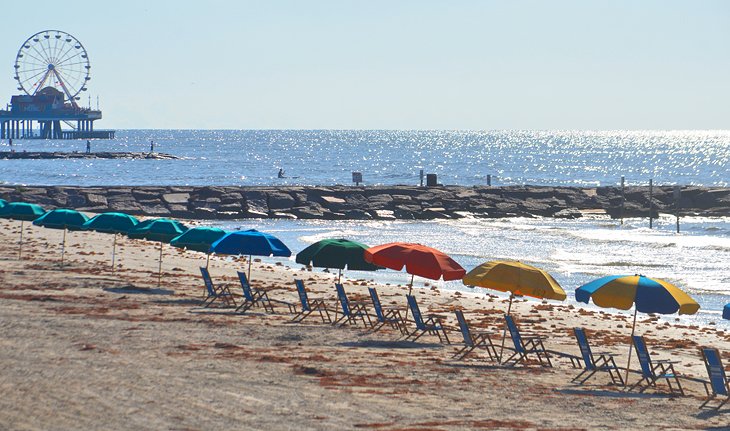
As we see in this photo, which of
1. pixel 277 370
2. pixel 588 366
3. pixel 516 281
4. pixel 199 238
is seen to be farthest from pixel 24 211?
pixel 588 366

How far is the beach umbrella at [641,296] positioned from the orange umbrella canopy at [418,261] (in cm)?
328

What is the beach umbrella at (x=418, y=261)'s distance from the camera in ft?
59.1

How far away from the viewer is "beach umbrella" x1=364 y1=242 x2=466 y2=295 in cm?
1800

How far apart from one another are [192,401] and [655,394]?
5989 millimetres

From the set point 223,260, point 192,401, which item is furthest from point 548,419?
point 223,260

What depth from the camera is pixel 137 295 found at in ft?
70.7

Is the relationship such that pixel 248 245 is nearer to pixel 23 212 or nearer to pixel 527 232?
pixel 23 212

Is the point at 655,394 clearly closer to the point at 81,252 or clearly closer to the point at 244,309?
the point at 244,309

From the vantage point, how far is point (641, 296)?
48.6 feet

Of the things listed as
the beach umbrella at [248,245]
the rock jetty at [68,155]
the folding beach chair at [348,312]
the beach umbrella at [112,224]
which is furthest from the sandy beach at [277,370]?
the rock jetty at [68,155]

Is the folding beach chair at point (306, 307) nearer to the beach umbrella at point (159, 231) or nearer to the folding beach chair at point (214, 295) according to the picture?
the folding beach chair at point (214, 295)

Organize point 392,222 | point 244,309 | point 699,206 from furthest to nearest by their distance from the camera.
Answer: point 699,206
point 392,222
point 244,309

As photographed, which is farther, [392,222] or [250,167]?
[250,167]

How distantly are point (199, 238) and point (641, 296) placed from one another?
10.2 m
